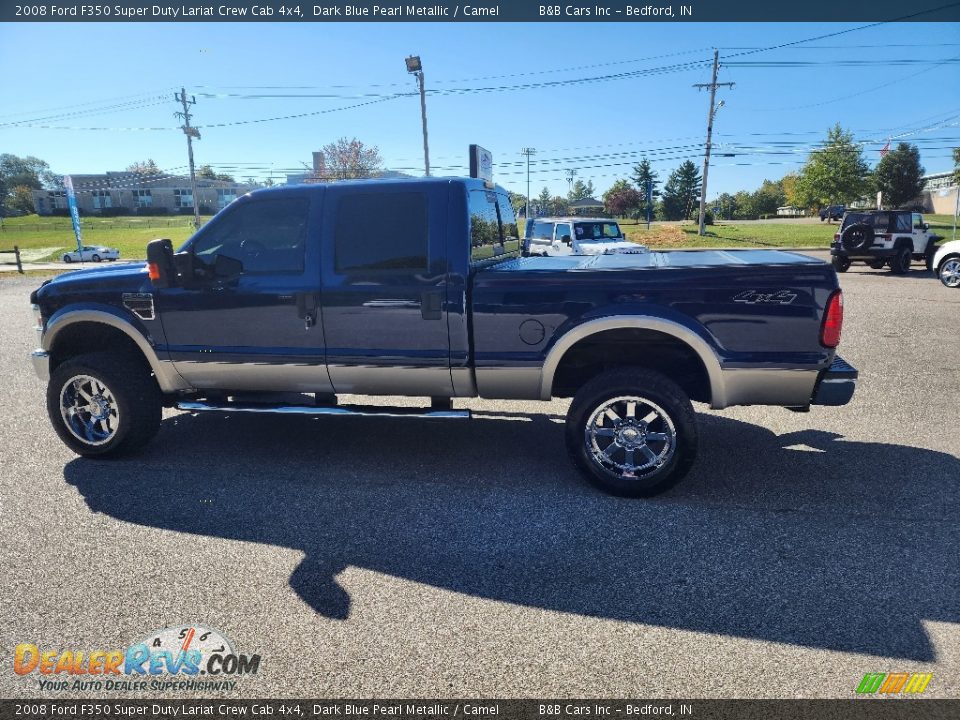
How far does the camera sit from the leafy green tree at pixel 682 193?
9962cm

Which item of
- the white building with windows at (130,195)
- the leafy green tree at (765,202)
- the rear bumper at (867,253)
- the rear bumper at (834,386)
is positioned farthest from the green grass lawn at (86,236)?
the leafy green tree at (765,202)

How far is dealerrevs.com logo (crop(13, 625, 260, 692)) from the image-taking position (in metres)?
2.33

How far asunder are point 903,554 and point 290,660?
3074 mm

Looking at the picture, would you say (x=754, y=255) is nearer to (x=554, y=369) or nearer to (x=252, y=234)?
(x=554, y=369)

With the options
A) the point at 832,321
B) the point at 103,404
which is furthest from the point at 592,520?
the point at 103,404

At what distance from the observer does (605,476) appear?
379 cm

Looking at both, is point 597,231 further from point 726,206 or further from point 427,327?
point 726,206

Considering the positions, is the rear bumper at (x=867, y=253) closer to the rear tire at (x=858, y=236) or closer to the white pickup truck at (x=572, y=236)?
the rear tire at (x=858, y=236)

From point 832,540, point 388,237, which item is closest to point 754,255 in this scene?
point 832,540

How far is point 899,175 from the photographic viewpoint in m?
76.5

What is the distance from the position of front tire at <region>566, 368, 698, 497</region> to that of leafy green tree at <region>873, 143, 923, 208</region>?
91061 millimetres

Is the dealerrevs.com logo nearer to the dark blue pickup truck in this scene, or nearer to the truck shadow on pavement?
the truck shadow on pavement

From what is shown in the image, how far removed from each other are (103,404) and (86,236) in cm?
6922

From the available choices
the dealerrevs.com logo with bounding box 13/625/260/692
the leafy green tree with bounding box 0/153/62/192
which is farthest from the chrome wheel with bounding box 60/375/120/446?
the leafy green tree with bounding box 0/153/62/192
